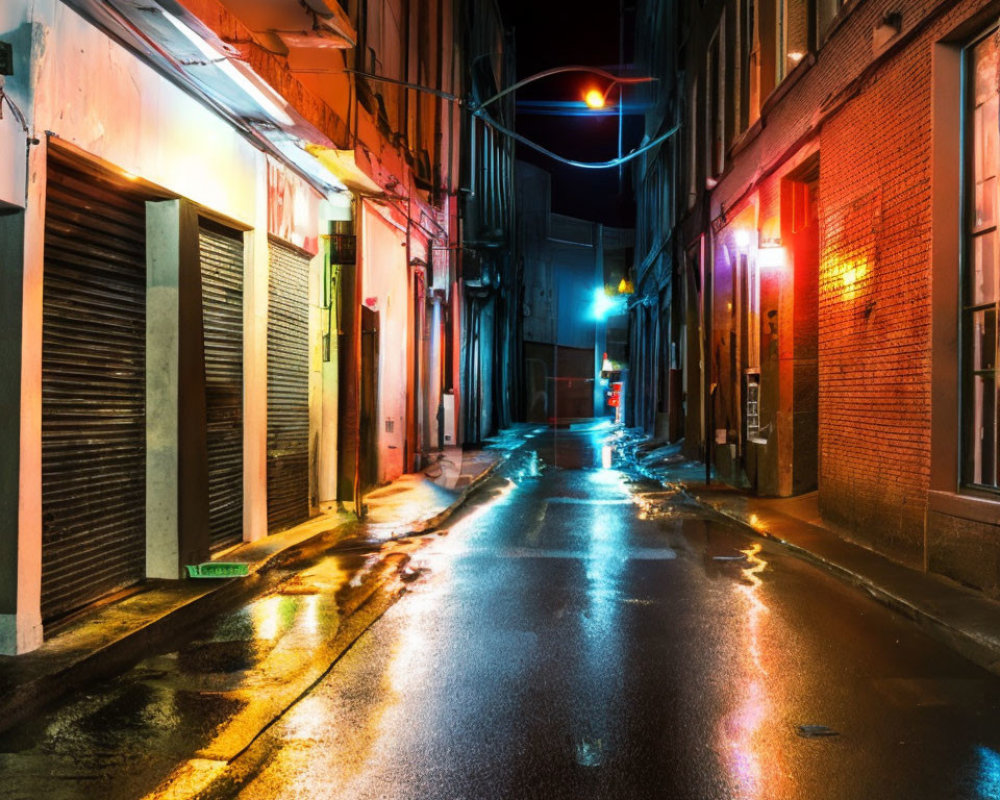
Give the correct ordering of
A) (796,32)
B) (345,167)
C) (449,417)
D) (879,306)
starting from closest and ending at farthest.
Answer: (879,306) < (345,167) < (796,32) < (449,417)

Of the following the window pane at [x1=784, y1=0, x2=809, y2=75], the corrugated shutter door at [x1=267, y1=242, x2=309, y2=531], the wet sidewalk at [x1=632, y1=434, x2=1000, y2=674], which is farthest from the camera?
the window pane at [x1=784, y1=0, x2=809, y2=75]

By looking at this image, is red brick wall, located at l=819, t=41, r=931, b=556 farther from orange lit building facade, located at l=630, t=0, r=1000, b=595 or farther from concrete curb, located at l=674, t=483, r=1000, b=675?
concrete curb, located at l=674, t=483, r=1000, b=675

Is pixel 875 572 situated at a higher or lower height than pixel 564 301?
lower

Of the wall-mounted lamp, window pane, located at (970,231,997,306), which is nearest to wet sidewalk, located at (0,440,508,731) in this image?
window pane, located at (970,231,997,306)

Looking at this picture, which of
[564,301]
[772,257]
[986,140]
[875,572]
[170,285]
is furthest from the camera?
[564,301]

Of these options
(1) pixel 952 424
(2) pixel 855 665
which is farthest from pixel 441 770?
(1) pixel 952 424

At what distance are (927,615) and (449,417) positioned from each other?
18.2 meters

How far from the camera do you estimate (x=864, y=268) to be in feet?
32.7

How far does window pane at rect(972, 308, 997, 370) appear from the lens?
7.73 m

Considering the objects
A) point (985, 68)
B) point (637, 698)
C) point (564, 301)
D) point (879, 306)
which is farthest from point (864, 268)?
point (564, 301)

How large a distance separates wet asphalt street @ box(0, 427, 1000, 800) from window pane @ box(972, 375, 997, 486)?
67.2 inches

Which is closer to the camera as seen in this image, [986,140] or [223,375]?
[986,140]

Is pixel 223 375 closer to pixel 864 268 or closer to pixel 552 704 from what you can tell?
pixel 552 704

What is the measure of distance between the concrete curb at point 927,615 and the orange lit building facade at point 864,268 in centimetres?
79
